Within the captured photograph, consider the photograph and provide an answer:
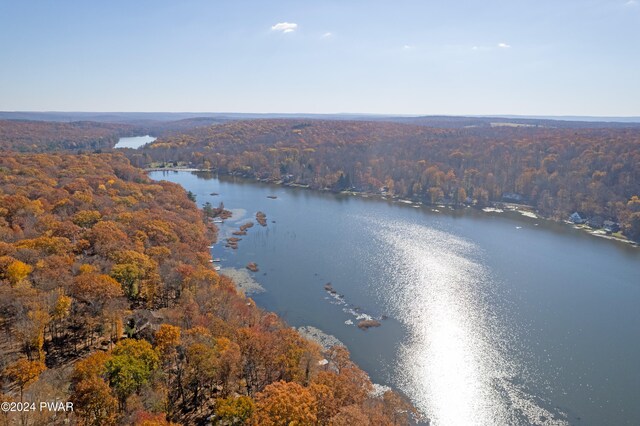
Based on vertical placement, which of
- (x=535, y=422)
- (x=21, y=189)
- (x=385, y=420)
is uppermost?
(x=21, y=189)

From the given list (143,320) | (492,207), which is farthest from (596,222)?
(143,320)

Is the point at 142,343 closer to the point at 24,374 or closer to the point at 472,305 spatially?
the point at 24,374

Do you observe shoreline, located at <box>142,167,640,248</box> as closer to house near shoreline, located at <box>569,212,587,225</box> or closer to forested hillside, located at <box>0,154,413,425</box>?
house near shoreline, located at <box>569,212,587,225</box>

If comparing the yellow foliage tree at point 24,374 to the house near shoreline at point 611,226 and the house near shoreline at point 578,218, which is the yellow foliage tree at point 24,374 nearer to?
the house near shoreline at point 611,226

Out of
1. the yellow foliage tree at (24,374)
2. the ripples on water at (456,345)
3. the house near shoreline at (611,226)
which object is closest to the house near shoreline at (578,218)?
the house near shoreline at (611,226)

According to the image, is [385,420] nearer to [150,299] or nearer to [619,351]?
[150,299]

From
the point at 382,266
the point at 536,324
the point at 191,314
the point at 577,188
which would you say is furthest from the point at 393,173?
the point at 191,314
